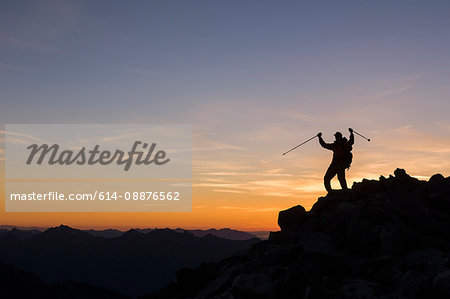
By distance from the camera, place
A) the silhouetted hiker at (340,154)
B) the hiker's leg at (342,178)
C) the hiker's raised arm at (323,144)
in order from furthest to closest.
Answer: the hiker's leg at (342,178) < the hiker's raised arm at (323,144) < the silhouetted hiker at (340,154)

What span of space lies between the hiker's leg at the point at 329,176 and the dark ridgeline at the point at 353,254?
1109mm

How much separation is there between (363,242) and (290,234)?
12.9 feet

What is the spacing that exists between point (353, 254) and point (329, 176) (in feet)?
28.1

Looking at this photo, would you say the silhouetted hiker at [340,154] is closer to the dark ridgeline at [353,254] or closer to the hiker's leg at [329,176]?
the hiker's leg at [329,176]

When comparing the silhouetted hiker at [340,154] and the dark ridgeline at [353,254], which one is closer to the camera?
the dark ridgeline at [353,254]

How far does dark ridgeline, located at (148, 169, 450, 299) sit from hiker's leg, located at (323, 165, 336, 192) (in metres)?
1.11

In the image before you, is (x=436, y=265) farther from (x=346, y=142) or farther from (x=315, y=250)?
(x=346, y=142)

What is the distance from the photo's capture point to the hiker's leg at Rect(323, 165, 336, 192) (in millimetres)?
26312

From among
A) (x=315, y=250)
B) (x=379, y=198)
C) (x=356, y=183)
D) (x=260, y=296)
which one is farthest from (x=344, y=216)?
(x=260, y=296)

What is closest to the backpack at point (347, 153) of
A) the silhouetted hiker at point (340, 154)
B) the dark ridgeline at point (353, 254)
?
the silhouetted hiker at point (340, 154)

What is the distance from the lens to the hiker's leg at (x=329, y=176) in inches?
1036

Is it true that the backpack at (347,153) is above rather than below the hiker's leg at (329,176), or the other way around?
above

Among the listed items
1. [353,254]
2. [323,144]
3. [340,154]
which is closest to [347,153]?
[340,154]

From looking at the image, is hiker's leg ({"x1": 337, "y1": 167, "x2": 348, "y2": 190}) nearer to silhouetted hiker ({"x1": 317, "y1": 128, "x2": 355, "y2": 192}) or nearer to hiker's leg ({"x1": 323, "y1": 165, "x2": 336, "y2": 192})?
silhouetted hiker ({"x1": 317, "y1": 128, "x2": 355, "y2": 192})
